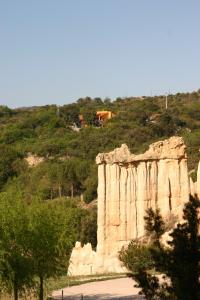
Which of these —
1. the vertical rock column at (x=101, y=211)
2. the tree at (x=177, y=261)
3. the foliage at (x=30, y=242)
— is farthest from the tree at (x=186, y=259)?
the vertical rock column at (x=101, y=211)

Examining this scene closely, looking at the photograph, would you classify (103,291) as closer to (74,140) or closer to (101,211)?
(101,211)

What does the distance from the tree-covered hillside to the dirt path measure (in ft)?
105

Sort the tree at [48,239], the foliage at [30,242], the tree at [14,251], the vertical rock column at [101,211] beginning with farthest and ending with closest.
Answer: the vertical rock column at [101,211] < the tree at [48,239] < the foliage at [30,242] < the tree at [14,251]

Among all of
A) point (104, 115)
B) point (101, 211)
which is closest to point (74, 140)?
point (104, 115)

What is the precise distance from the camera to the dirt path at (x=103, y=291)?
2416 cm

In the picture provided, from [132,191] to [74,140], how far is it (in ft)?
181

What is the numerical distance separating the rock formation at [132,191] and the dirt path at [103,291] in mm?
6324

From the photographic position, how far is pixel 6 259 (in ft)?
68.0

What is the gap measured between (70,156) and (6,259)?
65965mm

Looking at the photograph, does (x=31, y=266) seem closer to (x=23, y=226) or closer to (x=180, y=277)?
(x=23, y=226)

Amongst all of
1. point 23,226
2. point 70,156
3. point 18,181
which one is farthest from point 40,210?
point 70,156

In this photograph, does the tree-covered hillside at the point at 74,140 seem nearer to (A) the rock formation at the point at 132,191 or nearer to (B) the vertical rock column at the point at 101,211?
(B) the vertical rock column at the point at 101,211

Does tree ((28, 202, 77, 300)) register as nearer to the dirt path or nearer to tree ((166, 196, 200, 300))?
the dirt path

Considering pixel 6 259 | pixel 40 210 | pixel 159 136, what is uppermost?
pixel 159 136
